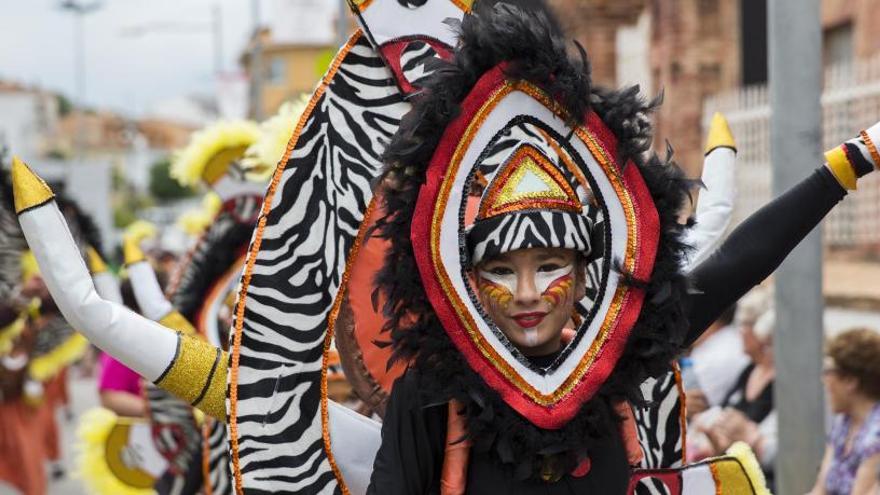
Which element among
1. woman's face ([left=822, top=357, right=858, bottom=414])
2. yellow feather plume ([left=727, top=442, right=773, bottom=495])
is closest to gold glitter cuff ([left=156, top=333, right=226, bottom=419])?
yellow feather plume ([left=727, top=442, right=773, bottom=495])

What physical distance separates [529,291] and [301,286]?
63cm

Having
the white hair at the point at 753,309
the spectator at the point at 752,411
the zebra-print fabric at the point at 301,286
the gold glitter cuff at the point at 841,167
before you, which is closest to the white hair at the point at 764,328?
the spectator at the point at 752,411

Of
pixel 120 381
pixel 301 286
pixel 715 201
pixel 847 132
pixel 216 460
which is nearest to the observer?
pixel 301 286

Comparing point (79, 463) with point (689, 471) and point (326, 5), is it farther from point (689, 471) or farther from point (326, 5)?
point (326, 5)

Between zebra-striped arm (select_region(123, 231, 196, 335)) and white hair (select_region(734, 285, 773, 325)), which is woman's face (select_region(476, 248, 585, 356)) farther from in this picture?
white hair (select_region(734, 285, 773, 325))

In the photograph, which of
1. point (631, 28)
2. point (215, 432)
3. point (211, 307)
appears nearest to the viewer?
point (215, 432)

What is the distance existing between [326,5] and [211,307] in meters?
8.92

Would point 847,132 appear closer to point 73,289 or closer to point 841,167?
point 841,167

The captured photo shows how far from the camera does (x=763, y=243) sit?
2.89 m

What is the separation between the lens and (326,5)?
46.1 ft

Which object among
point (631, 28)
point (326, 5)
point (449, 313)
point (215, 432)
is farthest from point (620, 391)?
point (631, 28)

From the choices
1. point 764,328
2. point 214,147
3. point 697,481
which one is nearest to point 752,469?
point 697,481

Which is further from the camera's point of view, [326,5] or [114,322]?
[326,5]

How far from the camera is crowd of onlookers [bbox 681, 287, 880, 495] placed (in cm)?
436
